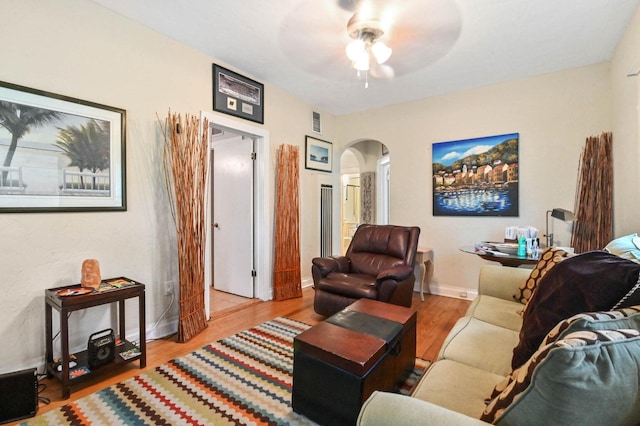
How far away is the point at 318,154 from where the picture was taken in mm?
4406

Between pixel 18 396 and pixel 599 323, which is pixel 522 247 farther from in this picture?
pixel 18 396

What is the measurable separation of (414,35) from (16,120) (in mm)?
2927

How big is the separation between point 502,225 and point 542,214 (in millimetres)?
397

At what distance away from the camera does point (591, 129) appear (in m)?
3.01

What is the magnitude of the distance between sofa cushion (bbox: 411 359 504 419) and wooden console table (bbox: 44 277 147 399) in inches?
75.6

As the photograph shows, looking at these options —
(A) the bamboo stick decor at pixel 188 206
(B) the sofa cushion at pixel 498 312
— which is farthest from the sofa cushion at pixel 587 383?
(A) the bamboo stick decor at pixel 188 206

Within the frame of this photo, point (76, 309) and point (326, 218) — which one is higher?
point (326, 218)

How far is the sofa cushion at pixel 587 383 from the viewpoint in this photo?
2.07 feet

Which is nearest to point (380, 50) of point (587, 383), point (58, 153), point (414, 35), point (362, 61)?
point (362, 61)

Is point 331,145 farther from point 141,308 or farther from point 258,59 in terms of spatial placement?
point 141,308

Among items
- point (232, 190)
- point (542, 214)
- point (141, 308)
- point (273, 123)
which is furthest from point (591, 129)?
point (141, 308)

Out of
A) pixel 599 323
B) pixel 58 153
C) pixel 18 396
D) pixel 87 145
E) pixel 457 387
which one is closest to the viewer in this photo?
pixel 599 323

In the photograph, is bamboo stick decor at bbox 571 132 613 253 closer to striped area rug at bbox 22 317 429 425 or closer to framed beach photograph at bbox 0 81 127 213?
striped area rug at bbox 22 317 429 425

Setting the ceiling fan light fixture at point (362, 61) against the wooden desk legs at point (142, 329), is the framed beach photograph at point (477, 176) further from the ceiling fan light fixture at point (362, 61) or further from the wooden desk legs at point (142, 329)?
the wooden desk legs at point (142, 329)
